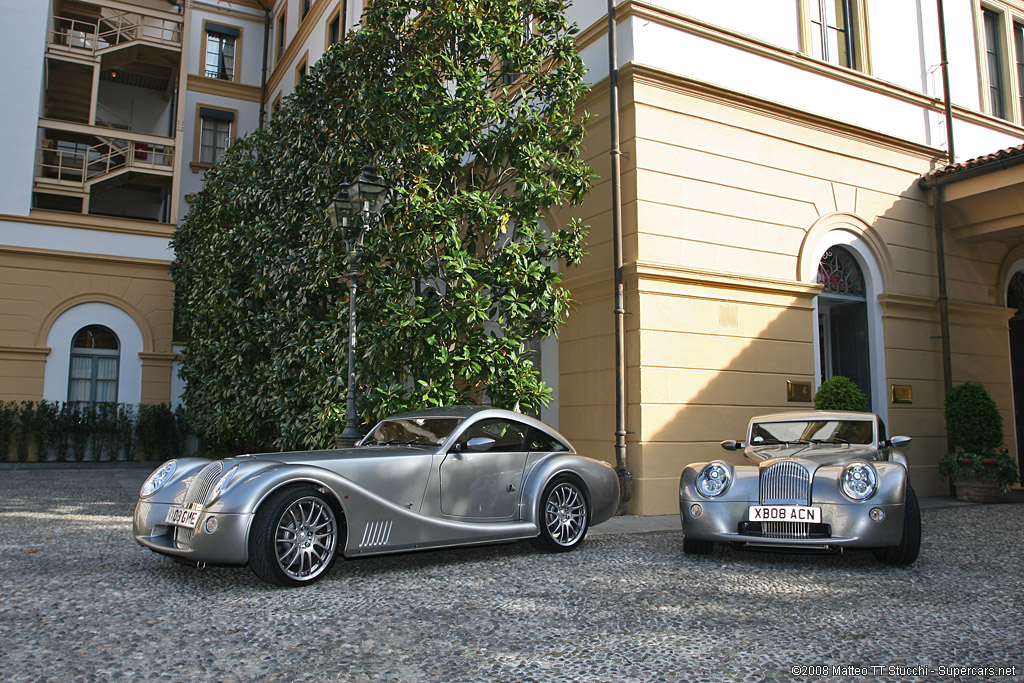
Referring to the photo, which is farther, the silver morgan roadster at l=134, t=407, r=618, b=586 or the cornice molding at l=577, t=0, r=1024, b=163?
the cornice molding at l=577, t=0, r=1024, b=163

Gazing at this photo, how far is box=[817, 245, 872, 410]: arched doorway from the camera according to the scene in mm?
11750

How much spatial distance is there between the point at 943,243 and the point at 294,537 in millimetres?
11956

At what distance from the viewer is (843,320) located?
484 inches

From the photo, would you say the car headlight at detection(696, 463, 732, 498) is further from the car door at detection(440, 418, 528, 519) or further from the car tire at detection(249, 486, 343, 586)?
the car tire at detection(249, 486, 343, 586)

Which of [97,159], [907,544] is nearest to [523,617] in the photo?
[907,544]

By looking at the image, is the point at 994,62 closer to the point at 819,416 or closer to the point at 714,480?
the point at 819,416

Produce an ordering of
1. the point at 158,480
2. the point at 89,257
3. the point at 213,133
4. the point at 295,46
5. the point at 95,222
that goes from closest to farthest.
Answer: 1. the point at 158,480
2. the point at 89,257
3. the point at 95,222
4. the point at 295,46
5. the point at 213,133

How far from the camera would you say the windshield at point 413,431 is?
6.18m

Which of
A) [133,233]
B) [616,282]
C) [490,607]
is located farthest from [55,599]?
[133,233]

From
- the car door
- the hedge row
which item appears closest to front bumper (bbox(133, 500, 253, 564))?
the car door

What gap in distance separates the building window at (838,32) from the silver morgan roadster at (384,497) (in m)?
8.82

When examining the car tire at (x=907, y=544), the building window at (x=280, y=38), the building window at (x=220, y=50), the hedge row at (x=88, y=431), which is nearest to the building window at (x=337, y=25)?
the building window at (x=280, y=38)

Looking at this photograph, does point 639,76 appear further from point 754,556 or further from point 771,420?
point 754,556

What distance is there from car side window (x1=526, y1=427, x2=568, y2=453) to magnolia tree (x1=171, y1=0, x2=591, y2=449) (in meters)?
1.79
